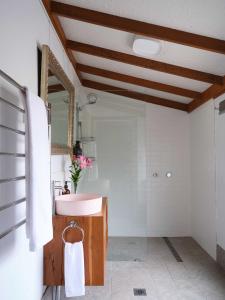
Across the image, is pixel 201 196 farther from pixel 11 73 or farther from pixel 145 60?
pixel 11 73

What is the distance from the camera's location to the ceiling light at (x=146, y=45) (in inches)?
87.8

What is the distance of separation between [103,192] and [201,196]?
1.33 m

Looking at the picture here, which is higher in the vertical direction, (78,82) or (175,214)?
(78,82)

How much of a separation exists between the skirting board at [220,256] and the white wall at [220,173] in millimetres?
55

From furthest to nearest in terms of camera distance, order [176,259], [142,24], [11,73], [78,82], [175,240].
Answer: [175,240] → [78,82] → [176,259] → [142,24] → [11,73]

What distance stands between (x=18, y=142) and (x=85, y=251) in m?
0.95

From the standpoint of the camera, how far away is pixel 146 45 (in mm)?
2287

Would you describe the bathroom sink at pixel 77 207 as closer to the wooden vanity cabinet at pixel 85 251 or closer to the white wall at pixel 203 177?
the wooden vanity cabinet at pixel 85 251

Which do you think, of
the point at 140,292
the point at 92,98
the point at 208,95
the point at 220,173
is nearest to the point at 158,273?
the point at 140,292

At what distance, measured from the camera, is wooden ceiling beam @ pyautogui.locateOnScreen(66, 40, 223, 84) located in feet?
8.91

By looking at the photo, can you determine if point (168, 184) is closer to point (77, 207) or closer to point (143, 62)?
point (143, 62)

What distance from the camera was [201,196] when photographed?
370cm

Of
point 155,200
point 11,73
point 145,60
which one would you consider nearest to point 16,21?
point 11,73

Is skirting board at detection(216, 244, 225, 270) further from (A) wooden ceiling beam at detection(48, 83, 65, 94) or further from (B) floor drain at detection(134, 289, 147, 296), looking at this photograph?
(A) wooden ceiling beam at detection(48, 83, 65, 94)
